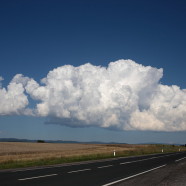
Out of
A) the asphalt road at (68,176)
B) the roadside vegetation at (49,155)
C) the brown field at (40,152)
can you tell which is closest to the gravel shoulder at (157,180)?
the asphalt road at (68,176)

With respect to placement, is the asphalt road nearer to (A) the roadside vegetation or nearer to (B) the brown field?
(A) the roadside vegetation

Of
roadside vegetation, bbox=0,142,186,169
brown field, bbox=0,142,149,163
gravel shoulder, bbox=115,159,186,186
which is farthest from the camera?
brown field, bbox=0,142,149,163

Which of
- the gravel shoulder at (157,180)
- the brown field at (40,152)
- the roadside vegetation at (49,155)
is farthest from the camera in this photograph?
the brown field at (40,152)

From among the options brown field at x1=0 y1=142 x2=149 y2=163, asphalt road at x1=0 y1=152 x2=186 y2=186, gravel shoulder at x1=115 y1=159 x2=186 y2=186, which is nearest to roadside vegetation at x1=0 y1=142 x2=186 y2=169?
brown field at x1=0 y1=142 x2=149 y2=163

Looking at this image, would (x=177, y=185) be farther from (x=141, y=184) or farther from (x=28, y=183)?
(x=28, y=183)

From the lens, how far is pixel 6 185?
10375mm

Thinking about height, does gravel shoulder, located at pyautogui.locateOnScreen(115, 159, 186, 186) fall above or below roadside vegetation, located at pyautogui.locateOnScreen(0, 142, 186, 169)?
above

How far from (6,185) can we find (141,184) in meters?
5.42

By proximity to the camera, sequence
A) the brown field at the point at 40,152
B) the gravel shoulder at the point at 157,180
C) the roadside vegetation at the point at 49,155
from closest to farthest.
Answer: the gravel shoulder at the point at 157,180, the roadside vegetation at the point at 49,155, the brown field at the point at 40,152

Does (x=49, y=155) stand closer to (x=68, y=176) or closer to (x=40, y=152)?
(x=40, y=152)

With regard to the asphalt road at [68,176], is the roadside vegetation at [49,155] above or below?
below

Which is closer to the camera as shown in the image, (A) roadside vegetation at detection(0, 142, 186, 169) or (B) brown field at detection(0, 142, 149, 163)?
(A) roadside vegetation at detection(0, 142, 186, 169)

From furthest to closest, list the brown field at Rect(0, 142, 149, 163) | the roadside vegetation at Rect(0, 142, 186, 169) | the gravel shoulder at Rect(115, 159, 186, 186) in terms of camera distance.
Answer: the brown field at Rect(0, 142, 149, 163)
the roadside vegetation at Rect(0, 142, 186, 169)
the gravel shoulder at Rect(115, 159, 186, 186)

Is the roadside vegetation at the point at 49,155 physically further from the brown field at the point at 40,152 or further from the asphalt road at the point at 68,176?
the asphalt road at the point at 68,176
